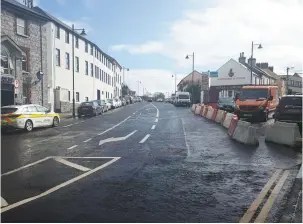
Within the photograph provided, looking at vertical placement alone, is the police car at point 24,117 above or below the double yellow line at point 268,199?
above

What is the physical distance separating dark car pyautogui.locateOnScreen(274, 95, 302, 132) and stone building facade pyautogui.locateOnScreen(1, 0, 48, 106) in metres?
19.0

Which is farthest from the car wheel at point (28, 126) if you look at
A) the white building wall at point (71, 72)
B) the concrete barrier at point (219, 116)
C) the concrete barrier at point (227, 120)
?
the white building wall at point (71, 72)

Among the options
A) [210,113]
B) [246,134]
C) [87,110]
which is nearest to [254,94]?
[210,113]

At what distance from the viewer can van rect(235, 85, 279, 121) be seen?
23047 millimetres

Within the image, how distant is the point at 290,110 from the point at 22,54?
74.2 feet

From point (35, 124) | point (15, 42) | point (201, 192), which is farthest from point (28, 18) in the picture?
point (201, 192)

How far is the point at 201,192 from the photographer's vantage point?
6.62m

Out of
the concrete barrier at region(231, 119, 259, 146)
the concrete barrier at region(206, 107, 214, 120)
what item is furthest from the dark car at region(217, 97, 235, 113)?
the concrete barrier at region(231, 119, 259, 146)

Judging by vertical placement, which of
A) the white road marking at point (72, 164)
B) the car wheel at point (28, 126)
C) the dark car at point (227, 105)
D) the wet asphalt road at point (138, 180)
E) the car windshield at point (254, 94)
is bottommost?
the white road marking at point (72, 164)

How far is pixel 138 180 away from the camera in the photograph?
760 cm

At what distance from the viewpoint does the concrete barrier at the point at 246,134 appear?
43.0 ft

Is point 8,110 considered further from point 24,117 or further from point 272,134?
point 272,134

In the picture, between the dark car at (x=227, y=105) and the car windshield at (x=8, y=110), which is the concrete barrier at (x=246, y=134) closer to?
the car windshield at (x=8, y=110)

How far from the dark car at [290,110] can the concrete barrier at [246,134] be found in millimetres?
4355
